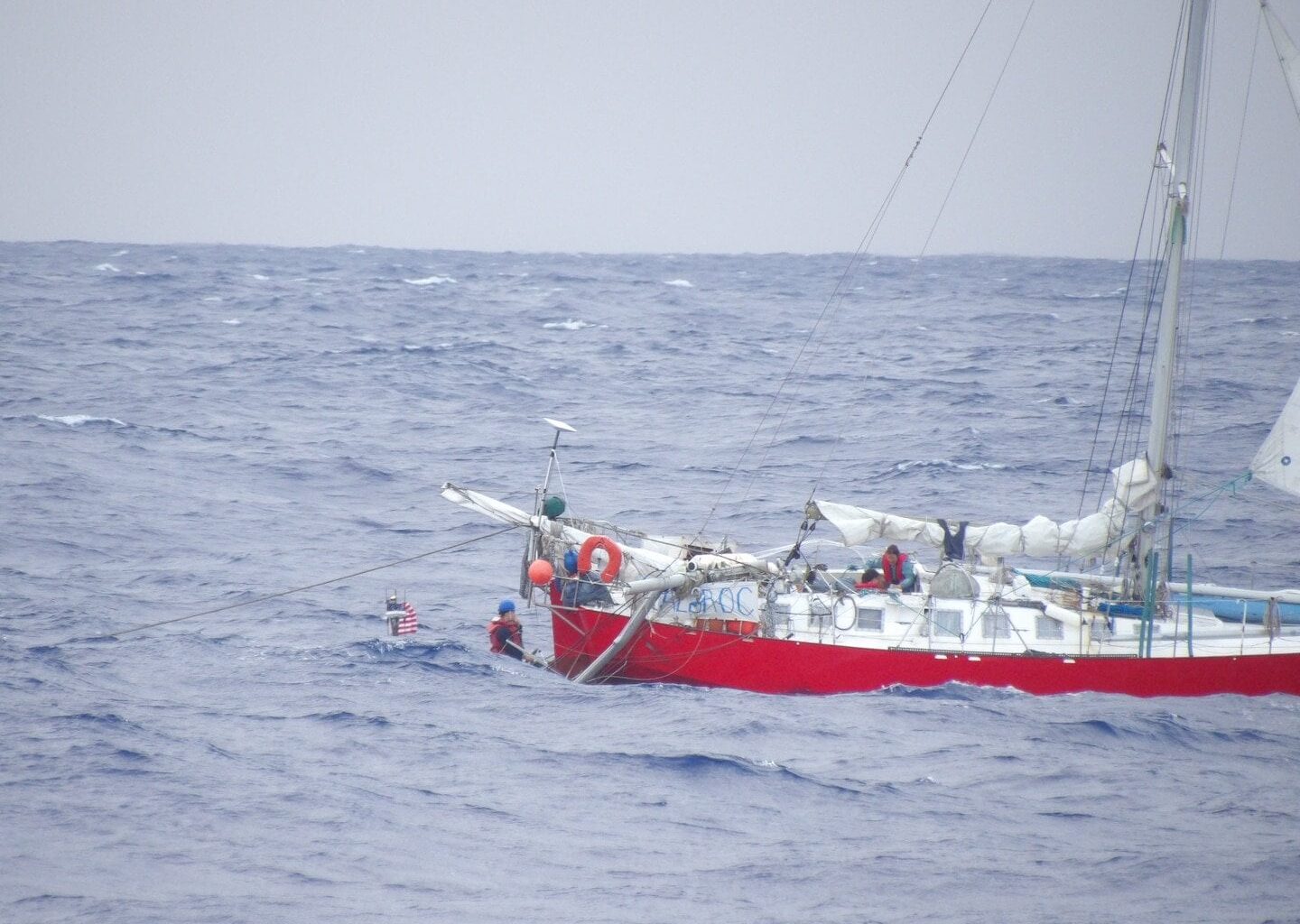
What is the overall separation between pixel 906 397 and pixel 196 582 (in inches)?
1129

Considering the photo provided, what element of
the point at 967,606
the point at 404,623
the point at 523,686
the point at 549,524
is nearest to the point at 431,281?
the point at 404,623

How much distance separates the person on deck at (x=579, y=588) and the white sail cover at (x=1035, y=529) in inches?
156

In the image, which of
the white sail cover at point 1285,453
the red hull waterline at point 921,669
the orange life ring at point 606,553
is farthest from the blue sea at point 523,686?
the orange life ring at point 606,553

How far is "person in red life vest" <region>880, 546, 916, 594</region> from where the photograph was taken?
23406mm

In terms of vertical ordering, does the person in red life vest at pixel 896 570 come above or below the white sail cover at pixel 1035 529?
below

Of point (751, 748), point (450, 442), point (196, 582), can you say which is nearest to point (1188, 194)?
point (751, 748)

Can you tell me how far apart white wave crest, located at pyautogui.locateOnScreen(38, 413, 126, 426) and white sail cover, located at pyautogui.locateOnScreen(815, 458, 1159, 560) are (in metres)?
28.1

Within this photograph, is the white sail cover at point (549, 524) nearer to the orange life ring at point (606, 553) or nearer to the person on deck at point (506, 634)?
the orange life ring at point (606, 553)

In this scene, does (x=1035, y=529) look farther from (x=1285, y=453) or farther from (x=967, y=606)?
(x=1285, y=453)

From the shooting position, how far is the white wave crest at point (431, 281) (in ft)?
309

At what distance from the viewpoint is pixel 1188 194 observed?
22875 millimetres

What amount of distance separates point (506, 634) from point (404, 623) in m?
1.84

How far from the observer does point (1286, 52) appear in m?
22.5

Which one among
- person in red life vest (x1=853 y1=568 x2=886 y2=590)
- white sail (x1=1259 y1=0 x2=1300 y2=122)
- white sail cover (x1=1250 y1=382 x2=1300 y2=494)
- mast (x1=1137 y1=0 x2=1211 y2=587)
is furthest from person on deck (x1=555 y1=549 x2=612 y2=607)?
white sail (x1=1259 y1=0 x2=1300 y2=122)
